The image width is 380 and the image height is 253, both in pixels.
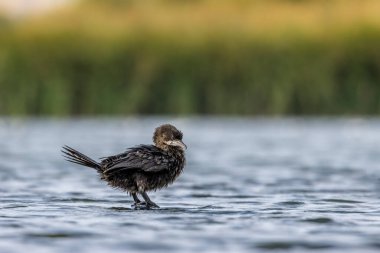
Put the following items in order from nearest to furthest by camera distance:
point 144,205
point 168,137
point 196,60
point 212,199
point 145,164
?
point 145,164 → point 144,205 → point 168,137 → point 212,199 → point 196,60

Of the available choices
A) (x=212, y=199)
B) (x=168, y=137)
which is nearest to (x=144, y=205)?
(x=168, y=137)

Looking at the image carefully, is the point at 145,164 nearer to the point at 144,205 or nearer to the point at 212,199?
the point at 144,205

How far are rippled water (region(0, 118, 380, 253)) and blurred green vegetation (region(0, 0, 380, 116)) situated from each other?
4.52 m

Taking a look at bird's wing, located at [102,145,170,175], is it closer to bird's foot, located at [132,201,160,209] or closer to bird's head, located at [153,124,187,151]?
bird's head, located at [153,124,187,151]

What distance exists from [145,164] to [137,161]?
8 centimetres

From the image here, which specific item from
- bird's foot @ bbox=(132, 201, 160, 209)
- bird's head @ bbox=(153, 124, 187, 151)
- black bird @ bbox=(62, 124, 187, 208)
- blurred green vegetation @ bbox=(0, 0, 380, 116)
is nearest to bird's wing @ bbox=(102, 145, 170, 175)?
black bird @ bbox=(62, 124, 187, 208)

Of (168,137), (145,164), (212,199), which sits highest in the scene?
(168,137)

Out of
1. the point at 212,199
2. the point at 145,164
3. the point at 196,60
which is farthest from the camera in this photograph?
the point at 196,60

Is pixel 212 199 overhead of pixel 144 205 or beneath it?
overhead

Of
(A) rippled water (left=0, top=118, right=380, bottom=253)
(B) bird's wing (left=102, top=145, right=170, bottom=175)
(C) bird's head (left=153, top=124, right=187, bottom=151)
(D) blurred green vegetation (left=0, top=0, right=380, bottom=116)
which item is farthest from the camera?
(D) blurred green vegetation (left=0, top=0, right=380, bottom=116)

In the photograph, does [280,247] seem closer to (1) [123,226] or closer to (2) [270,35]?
(1) [123,226]

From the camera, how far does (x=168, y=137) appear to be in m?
10.1

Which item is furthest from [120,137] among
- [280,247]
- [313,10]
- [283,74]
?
[280,247]

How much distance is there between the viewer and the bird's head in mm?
10102
